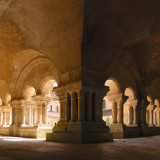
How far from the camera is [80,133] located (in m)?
6.99

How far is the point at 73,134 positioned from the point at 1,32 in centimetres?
554

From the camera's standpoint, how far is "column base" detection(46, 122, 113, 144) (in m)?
7.05

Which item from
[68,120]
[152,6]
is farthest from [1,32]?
[152,6]

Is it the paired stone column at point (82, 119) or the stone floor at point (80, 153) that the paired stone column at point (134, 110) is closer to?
the paired stone column at point (82, 119)

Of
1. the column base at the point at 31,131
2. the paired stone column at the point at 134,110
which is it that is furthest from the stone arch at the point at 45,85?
the paired stone column at the point at 134,110

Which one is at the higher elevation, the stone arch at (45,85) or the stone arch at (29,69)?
the stone arch at (29,69)

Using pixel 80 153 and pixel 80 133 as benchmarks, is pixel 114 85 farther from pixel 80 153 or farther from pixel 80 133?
pixel 80 153

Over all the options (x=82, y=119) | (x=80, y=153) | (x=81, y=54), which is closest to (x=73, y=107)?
(x=82, y=119)

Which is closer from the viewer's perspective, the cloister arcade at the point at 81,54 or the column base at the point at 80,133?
the column base at the point at 80,133

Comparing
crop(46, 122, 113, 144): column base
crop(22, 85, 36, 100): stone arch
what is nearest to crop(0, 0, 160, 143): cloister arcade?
crop(46, 122, 113, 144): column base

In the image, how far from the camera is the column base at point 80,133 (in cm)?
705

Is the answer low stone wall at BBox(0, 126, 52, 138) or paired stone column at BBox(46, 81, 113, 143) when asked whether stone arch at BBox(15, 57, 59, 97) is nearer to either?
low stone wall at BBox(0, 126, 52, 138)

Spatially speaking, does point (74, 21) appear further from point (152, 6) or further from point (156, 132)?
point (156, 132)

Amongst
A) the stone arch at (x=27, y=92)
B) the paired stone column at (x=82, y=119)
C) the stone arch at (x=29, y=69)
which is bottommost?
the paired stone column at (x=82, y=119)
